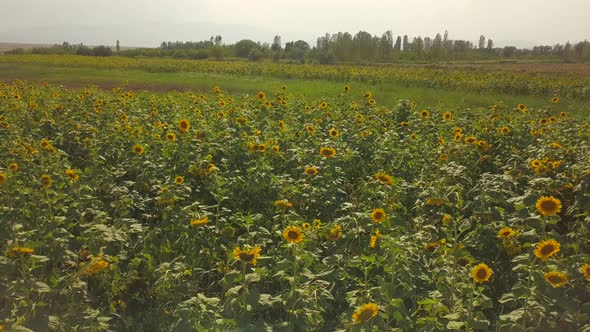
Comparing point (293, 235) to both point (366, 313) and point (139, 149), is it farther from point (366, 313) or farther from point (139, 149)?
point (139, 149)

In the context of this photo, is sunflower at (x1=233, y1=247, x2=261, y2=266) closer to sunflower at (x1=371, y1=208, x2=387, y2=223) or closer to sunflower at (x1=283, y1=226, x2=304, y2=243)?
sunflower at (x1=283, y1=226, x2=304, y2=243)

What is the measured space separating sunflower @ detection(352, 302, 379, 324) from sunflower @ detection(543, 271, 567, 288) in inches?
36.6

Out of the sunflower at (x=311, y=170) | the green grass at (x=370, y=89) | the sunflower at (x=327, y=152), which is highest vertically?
the green grass at (x=370, y=89)

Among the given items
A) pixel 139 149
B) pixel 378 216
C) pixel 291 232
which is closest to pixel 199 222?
pixel 291 232

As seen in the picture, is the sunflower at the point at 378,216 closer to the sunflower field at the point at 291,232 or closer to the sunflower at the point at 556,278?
the sunflower field at the point at 291,232

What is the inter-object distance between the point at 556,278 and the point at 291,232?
143 cm

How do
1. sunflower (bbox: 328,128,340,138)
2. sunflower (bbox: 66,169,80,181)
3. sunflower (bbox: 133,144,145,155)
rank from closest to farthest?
sunflower (bbox: 66,169,80,181) < sunflower (bbox: 133,144,145,155) < sunflower (bbox: 328,128,340,138)

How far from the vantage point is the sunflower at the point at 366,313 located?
2.09m

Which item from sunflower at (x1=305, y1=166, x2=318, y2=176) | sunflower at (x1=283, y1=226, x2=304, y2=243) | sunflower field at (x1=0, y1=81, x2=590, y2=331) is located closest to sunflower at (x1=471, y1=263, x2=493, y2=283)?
sunflower field at (x1=0, y1=81, x2=590, y2=331)

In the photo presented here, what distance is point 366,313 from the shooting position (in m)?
2.10

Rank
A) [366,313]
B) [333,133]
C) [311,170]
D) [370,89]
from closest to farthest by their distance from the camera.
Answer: [366,313] < [311,170] < [333,133] < [370,89]

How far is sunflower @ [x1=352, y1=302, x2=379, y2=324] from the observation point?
209 cm

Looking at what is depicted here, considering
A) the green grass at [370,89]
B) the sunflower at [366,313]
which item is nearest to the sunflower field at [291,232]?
the sunflower at [366,313]

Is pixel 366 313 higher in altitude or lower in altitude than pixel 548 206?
lower
